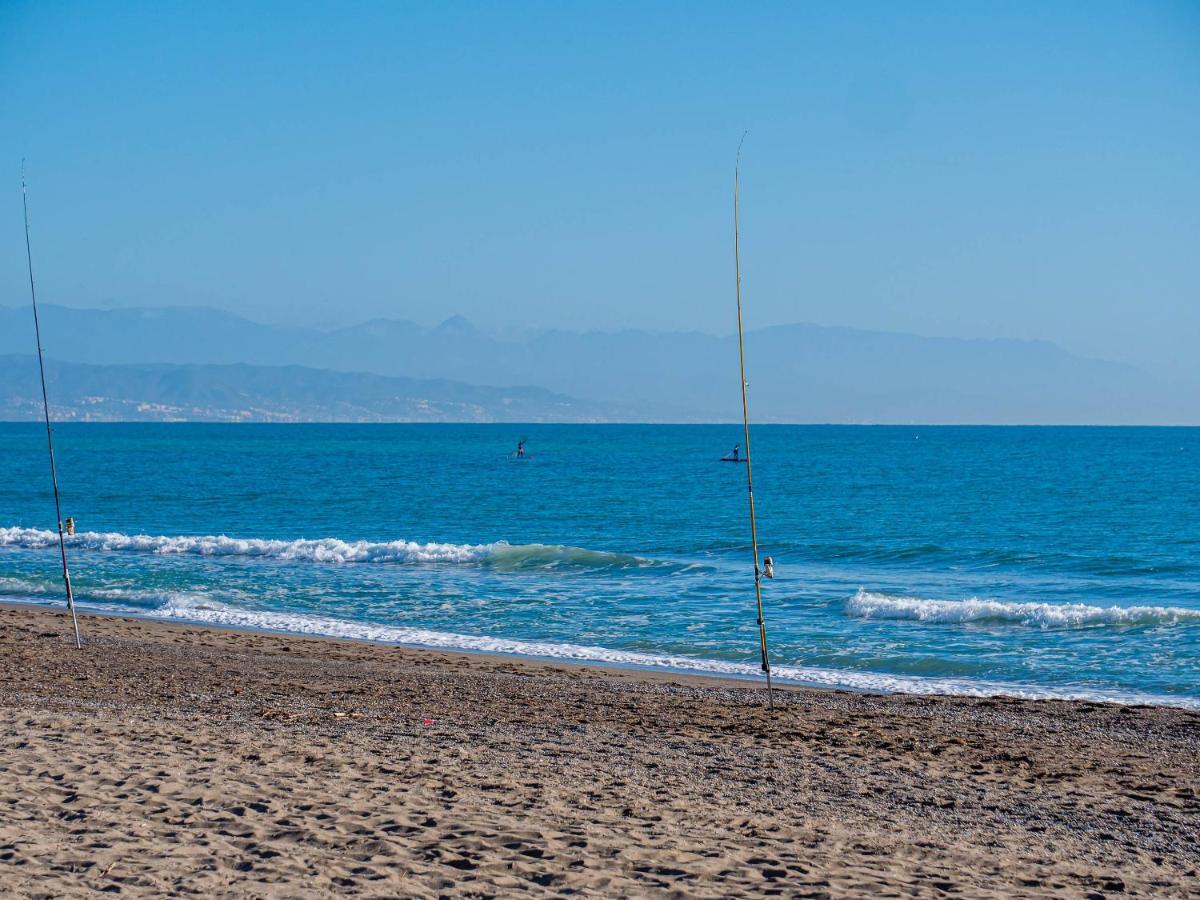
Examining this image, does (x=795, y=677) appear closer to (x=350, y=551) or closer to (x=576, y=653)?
(x=576, y=653)

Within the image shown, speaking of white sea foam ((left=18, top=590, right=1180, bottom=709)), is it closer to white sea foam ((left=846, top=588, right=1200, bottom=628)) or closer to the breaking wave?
white sea foam ((left=846, top=588, right=1200, bottom=628))

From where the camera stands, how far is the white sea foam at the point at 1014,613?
60.8 feet

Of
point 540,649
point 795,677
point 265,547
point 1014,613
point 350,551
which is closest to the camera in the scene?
point 795,677

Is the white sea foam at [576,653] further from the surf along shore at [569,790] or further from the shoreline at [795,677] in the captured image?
the surf along shore at [569,790]

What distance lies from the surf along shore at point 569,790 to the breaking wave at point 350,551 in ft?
49.0

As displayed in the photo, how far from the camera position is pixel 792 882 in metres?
5.80

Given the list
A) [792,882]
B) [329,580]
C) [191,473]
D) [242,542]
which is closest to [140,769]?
[792,882]

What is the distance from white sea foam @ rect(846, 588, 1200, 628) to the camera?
730 inches

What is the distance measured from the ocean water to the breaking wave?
4.7 inches

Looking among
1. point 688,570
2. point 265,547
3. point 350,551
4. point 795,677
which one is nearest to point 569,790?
point 795,677

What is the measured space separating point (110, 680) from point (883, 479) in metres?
58.2

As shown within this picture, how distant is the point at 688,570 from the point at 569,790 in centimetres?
1879

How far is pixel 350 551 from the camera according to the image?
29.8 meters

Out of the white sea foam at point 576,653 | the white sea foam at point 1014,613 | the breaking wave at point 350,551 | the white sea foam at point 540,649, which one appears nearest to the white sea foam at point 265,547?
the breaking wave at point 350,551
